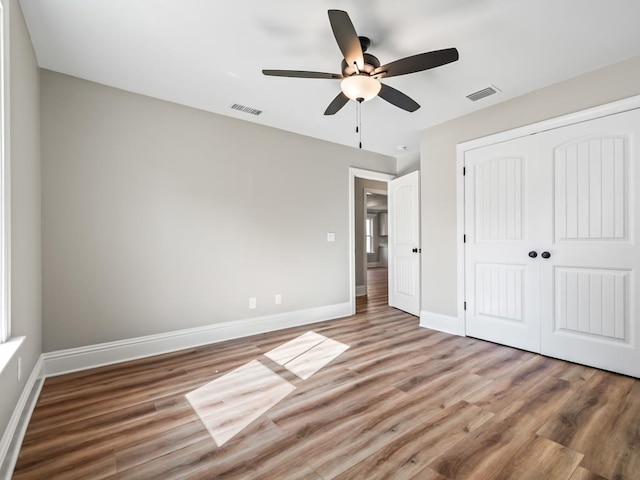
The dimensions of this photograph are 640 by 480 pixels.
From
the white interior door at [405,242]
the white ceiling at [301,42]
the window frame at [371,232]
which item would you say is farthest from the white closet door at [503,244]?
the window frame at [371,232]

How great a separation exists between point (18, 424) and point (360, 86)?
2.98m

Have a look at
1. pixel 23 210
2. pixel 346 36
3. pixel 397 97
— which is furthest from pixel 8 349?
pixel 397 97

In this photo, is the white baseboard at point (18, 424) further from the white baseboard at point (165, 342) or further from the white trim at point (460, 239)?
the white trim at point (460, 239)

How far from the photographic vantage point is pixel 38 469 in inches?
57.9

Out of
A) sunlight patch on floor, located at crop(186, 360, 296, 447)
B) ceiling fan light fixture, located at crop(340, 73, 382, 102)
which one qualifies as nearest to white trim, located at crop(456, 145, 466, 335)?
ceiling fan light fixture, located at crop(340, 73, 382, 102)

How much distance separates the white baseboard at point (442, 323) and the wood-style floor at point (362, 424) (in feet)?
2.23

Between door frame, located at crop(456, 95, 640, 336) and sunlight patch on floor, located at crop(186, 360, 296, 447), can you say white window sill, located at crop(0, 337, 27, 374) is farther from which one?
door frame, located at crop(456, 95, 640, 336)

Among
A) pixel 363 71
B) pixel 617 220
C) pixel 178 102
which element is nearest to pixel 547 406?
pixel 617 220

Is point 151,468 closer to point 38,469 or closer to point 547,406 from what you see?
point 38,469

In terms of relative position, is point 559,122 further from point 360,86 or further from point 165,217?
point 165,217

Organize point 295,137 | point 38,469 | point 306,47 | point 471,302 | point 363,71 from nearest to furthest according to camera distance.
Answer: point 38,469
point 363,71
point 306,47
point 471,302
point 295,137

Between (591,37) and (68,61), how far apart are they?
13.1 ft

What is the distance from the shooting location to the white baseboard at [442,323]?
356 cm

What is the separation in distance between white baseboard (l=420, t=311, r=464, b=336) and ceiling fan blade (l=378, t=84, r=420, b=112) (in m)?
2.50
